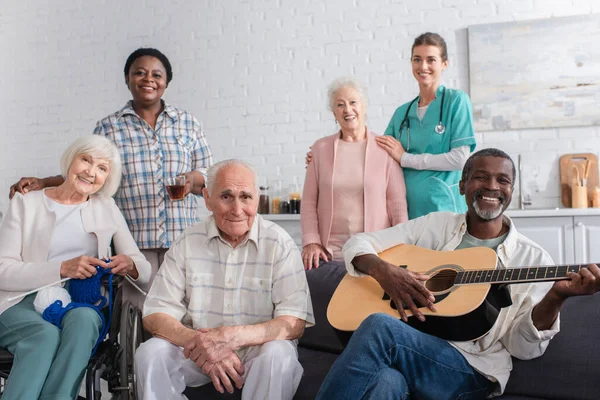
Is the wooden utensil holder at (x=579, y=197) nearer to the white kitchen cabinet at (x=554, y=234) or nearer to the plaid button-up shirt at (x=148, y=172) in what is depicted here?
the white kitchen cabinet at (x=554, y=234)

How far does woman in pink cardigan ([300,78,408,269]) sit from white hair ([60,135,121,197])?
89 centimetres

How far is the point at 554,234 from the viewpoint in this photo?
13.1 feet

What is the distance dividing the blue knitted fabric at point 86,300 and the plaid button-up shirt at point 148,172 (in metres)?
0.57

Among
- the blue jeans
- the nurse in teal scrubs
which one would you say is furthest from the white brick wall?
the blue jeans

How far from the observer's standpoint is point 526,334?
189cm

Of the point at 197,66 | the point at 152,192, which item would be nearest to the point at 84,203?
the point at 152,192

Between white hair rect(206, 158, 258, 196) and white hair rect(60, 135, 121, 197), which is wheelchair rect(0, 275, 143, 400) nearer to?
white hair rect(60, 135, 121, 197)

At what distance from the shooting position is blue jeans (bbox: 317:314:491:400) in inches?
69.8

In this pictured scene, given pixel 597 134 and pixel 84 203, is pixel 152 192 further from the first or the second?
pixel 597 134

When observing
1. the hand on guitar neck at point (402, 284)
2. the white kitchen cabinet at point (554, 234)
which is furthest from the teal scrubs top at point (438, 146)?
the white kitchen cabinet at point (554, 234)

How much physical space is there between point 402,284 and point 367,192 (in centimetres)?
86

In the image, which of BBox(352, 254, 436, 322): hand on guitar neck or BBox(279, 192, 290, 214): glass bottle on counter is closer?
BBox(352, 254, 436, 322): hand on guitar neck

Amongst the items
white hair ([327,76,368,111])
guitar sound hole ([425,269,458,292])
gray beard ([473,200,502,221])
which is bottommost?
guitar sound hole ([425,269,458,292])

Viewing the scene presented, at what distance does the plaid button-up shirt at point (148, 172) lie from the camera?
2988 millimetres
